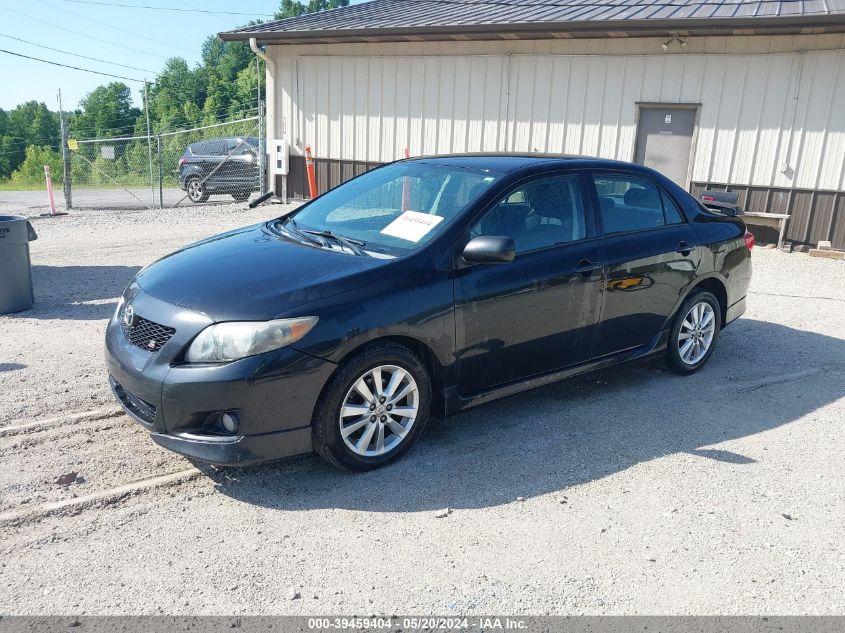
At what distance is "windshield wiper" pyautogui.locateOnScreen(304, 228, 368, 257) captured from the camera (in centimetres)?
419

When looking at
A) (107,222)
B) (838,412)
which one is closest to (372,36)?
(107,222)

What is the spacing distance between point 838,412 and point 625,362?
5.04 ft

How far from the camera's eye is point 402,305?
3.87 meters

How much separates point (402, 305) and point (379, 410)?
23.1 inches

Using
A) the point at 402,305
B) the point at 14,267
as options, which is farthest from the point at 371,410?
the point at 14,267

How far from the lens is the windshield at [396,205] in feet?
14.1

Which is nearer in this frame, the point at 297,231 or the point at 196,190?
the point at 297,231

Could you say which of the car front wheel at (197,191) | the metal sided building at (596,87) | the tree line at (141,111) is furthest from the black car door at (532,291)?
the tree line at (141,111)

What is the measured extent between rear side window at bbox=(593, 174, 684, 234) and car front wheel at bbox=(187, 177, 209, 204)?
14103 mm

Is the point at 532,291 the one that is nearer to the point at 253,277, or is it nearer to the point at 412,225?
the point at 412,225

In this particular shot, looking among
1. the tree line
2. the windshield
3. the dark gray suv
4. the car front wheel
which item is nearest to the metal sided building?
the dark gray suv

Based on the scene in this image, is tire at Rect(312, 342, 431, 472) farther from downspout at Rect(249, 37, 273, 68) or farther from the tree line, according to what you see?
the tree line

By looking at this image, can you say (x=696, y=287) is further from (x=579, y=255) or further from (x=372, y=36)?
(x=372, y=36)

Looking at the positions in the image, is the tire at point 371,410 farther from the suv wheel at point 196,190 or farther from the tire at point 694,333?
the suv wheel at point 196,190
